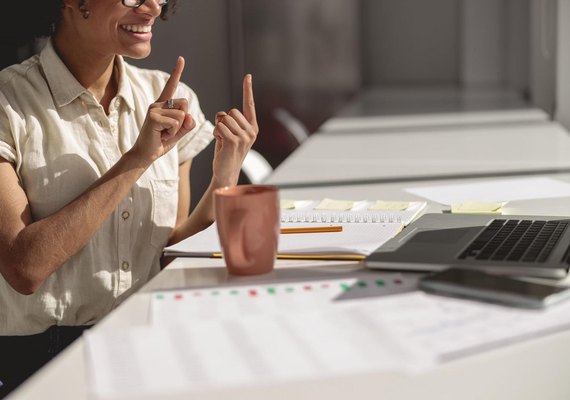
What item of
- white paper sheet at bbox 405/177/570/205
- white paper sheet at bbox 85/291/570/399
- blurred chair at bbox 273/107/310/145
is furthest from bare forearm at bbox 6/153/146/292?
blurred chair at bbox 273/107/310/145

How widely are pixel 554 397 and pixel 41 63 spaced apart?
0.99 metres

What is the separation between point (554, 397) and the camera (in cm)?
81

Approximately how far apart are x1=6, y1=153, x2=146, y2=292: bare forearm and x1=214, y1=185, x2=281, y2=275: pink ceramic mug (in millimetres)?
290

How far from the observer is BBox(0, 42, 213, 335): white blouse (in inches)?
52.7

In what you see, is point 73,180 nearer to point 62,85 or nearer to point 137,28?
point 62,85

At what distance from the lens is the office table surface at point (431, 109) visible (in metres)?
3.56

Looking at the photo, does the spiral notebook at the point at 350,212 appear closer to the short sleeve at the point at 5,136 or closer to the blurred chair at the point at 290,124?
the short sleeve at the point at 5,136

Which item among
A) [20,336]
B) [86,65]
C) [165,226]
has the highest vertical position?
[86,65]

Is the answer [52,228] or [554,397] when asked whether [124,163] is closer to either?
[52,228]

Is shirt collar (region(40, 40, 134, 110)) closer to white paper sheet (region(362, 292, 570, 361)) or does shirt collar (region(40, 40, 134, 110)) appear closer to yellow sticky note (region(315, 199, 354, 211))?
yellow sticky note (region(315, 199, 354, 211))

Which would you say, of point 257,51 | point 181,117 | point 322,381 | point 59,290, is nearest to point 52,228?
point 59,290

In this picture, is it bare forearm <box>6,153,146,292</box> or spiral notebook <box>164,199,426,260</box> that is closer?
spiral notebook <box>164,199,426,260</box>

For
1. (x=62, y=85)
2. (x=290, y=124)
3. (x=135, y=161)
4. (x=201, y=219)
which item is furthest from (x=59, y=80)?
(x=290, y=124)

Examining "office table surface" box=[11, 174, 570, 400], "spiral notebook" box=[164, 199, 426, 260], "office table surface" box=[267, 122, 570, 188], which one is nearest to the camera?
"office table surface" box=[11, 174, 570, 400]
